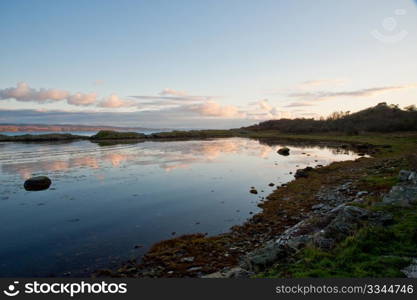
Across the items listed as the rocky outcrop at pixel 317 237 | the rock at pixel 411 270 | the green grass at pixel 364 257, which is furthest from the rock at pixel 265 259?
the rock at pixel 411 270

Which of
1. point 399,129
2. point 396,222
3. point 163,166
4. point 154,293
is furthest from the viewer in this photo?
point 399,129

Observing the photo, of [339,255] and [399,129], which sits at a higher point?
[399,129]

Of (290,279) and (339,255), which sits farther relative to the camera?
(339,255)

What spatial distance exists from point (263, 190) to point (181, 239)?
30.6 feet

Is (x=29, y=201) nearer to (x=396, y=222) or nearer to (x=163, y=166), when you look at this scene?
(x=163, y=166)

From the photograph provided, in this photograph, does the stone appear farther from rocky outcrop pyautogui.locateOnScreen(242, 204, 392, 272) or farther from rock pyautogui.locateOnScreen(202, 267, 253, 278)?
rocky outcrop pyautogui.locateOnScreen(242, 204, 392, 272)

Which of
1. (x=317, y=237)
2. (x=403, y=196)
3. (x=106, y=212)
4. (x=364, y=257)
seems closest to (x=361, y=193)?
(x=403, y=196)

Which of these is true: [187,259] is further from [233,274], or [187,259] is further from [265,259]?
[265,259]

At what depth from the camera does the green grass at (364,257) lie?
205 inches

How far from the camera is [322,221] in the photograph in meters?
8.58

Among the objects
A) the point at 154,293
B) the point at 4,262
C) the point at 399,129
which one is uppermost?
the point at 399,129

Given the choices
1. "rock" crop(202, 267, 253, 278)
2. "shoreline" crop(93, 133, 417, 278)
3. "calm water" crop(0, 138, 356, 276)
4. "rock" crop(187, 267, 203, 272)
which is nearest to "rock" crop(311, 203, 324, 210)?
"shoreline" crop(93, 133, 417, 278)

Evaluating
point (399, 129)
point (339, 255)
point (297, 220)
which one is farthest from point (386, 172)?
point (399, 129)

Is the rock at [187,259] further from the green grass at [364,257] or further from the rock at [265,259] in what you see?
the green grass at [364,257]
